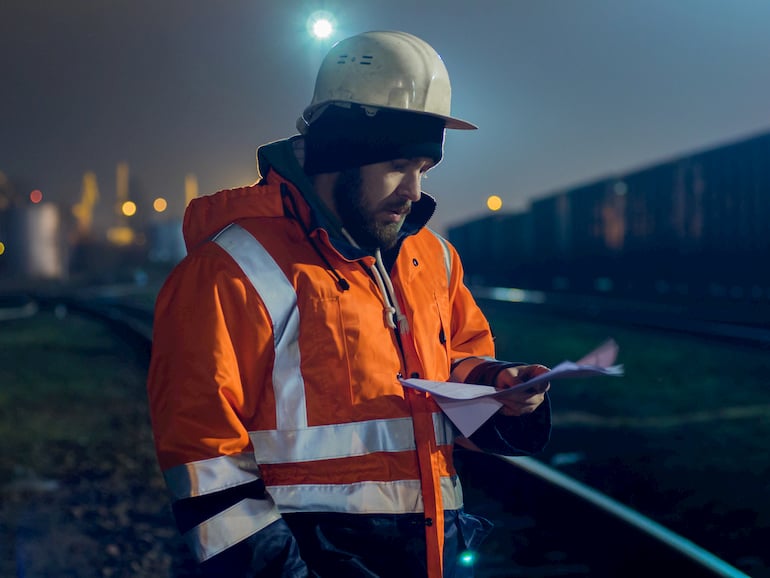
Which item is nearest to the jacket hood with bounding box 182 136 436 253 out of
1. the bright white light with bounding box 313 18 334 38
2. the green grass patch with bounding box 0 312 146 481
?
the green grass patch with bounding box 0 312 146 481

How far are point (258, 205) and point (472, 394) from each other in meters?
0.67

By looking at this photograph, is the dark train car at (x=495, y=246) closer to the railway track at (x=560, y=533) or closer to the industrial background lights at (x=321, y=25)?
the industrial background lights at (x=321, y=25)

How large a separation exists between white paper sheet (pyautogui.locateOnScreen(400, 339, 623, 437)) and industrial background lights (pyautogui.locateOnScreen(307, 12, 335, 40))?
10.0 m

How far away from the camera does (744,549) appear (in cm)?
556

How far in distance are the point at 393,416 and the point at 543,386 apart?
0.38 m

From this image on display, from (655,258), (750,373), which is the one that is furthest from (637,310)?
(750,373)

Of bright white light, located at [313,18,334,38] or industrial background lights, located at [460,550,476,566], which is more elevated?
bright white light, located at [313,18,334,38]

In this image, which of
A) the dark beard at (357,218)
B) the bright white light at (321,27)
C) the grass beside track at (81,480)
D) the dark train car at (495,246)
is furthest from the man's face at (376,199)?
the dark train car at (495,246)

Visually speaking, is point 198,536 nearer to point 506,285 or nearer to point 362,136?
point 362,136

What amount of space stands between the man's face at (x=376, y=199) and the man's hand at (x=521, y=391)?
18.4 inches

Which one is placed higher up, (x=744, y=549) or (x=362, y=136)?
(x=362, y=136)

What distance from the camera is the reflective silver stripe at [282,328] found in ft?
7.01

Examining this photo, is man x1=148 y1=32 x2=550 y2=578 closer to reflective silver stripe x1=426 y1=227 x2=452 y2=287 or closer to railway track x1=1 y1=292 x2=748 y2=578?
reflective silver stripe x1=426 y1=227 x2=452 y2=287

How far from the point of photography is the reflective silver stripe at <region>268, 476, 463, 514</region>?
2.15 metres
